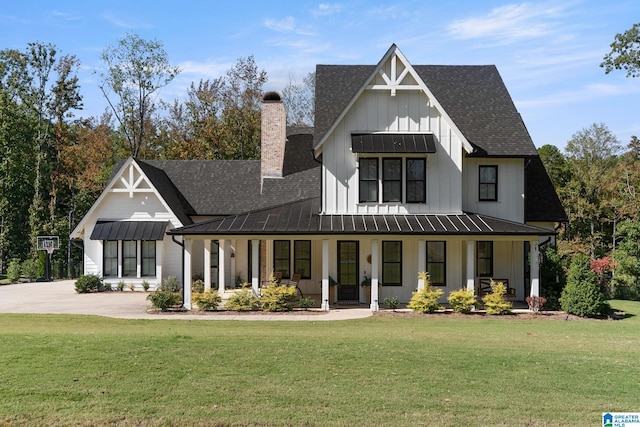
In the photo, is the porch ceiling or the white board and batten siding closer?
the porch ceiling

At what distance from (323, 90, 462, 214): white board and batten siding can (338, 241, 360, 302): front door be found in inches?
64.4

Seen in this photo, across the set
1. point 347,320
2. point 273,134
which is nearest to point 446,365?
point 347,320

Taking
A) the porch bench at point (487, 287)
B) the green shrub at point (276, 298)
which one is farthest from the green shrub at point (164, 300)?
the porch bench at point (487, 287)

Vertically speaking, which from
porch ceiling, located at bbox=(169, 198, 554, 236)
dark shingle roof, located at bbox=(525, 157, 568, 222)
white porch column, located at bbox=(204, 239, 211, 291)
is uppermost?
dark shingle roof, located at bbox=(525, 157, 568, 222)

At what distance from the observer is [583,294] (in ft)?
64.4

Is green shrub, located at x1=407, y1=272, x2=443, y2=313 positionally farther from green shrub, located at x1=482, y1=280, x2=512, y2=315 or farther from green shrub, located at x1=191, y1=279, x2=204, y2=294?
green shrub, located at x1=191, y1=279, x2=204, y2=294

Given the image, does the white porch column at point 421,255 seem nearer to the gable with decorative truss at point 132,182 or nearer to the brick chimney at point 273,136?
the brick chimney at point 273,136

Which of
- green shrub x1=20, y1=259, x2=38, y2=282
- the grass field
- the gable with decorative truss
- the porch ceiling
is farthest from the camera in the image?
green shrub x1=20, y1=259, x2=38, y2=282

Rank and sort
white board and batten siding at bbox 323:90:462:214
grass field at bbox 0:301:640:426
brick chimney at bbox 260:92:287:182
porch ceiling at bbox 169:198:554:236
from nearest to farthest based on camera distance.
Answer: grass field at bbox 0:301:640:426
porch ceiling at bbox 169:198:554:236
white board and batten siding at bbox 323:90:462:214
brick chimney at bbox 260:92:287:182

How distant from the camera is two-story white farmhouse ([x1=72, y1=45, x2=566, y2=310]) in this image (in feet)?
69.6

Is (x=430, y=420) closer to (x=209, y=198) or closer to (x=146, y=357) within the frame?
(x=146, y=357)

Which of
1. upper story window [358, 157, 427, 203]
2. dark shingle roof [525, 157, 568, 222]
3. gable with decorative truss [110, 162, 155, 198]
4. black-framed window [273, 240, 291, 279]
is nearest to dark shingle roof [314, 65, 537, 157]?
dark shingle roof [525, 157, 568, 222]

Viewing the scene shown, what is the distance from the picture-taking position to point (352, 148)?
2177cm

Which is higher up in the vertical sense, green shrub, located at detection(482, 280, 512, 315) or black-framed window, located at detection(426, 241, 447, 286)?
black-framed window, located at detection(426, 241, 447, 286)
